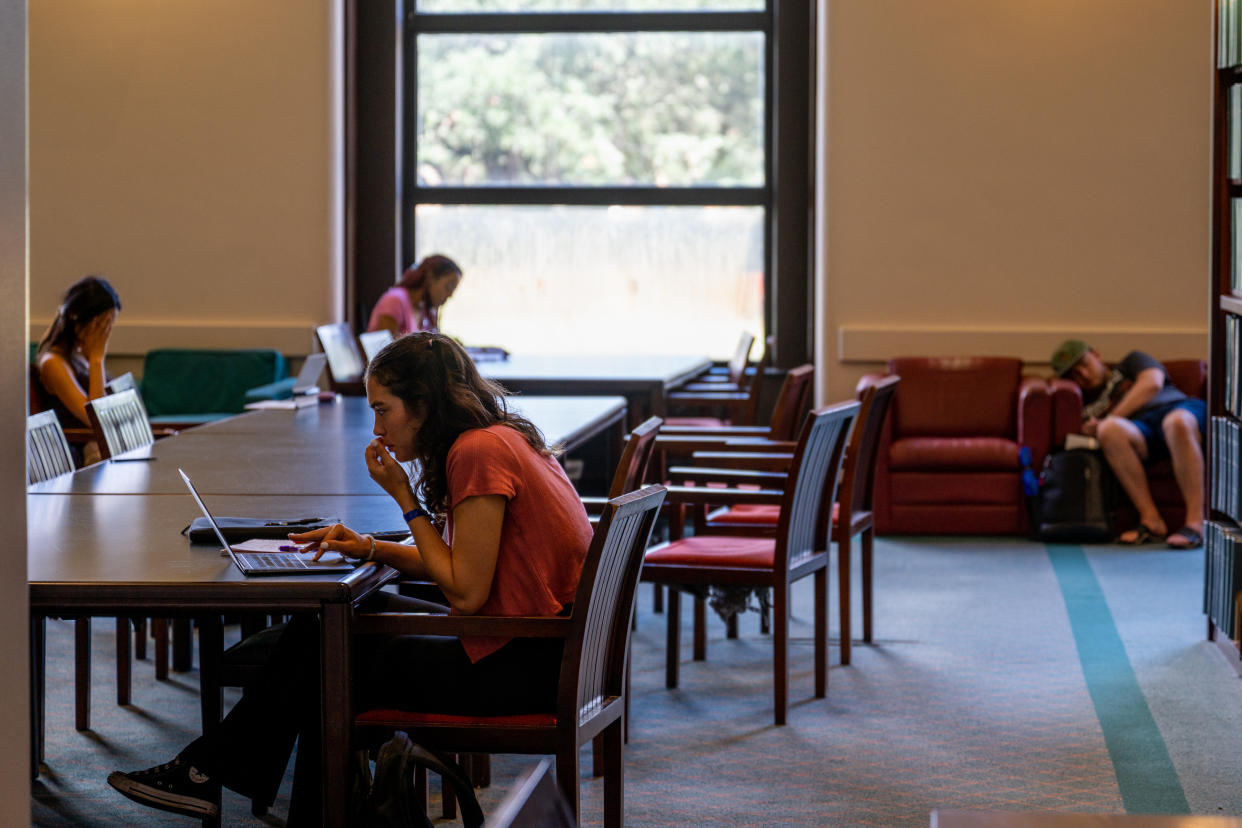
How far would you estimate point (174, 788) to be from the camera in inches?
105

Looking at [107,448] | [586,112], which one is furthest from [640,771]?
[586,112]

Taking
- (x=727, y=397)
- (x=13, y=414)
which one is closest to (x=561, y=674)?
(x=13, y=414)

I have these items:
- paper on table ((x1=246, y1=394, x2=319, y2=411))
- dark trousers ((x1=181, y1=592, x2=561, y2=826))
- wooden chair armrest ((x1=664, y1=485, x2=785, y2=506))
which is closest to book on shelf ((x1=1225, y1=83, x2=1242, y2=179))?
wooden chair armrest ((x1=664, y1=485, x2=785, y2=506))

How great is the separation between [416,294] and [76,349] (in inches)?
73.7

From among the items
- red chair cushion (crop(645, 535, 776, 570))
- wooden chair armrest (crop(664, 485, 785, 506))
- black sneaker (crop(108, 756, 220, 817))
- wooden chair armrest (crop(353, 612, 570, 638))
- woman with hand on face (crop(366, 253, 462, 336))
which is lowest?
black sneaker (crop(108, 756, 220, 817))

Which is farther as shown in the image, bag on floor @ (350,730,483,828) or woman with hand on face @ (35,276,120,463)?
woman with hand on face @ (35,276,120,463)

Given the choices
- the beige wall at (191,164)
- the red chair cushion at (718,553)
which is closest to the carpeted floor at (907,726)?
the red chair cushion at (718,553)

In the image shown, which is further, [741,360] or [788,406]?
[741,360]

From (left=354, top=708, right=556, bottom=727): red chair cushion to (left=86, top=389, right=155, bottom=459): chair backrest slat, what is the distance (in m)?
2.03

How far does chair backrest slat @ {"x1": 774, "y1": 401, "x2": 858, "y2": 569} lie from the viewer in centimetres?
392

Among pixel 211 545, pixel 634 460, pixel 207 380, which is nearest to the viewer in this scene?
pixel 211 545

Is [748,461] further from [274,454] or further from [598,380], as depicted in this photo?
[598,380]

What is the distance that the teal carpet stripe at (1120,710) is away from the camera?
3430 mm

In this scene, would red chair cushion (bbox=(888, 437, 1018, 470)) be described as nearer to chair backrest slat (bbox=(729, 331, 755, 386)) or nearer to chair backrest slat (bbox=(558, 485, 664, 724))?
chair backrest slat (bbox=(729, 331, 755, 386))
